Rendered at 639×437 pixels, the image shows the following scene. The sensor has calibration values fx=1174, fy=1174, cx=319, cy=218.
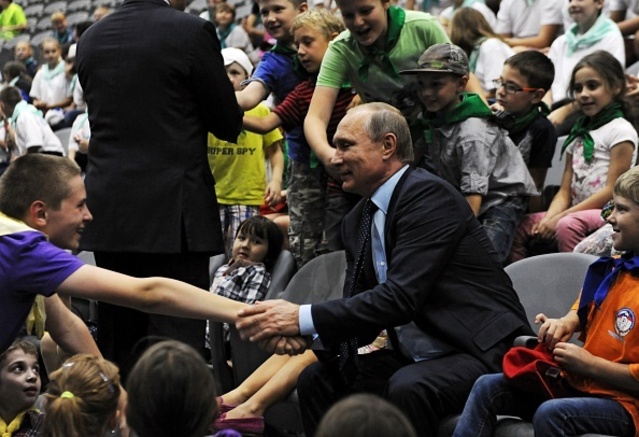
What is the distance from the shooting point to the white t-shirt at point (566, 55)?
6.55 m

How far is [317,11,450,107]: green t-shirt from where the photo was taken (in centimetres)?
464

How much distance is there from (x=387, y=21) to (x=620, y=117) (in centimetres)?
119

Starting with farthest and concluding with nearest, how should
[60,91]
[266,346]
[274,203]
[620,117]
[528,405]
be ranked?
[60,91] < [274,203] < [620,117] < [266,346] < [528,405]

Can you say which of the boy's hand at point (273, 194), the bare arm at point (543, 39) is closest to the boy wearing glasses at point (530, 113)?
the boy's hand at point (273, 194)

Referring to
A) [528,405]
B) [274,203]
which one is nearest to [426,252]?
[528,405]

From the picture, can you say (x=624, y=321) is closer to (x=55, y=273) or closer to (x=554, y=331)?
(x=554, y=331)

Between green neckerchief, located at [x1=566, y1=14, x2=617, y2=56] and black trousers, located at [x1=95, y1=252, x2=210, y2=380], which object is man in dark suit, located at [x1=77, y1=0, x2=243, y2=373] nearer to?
black trousers, located at [x1=95, y1=252, x2=210, y2=380]

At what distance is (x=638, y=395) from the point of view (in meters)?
3.31

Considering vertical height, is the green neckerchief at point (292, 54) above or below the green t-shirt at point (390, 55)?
below

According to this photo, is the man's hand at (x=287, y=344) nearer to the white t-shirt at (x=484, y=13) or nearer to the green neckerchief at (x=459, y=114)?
the green neckerchief at (x=459, y=114)

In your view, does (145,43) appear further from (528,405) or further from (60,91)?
(60,91)

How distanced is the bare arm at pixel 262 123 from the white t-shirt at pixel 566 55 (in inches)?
80.1

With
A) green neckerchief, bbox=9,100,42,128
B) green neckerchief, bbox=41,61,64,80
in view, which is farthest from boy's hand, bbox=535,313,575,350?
green neckerchief, bbox=41,61,64,80

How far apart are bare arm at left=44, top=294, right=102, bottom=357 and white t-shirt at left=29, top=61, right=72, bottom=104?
8679 mm
